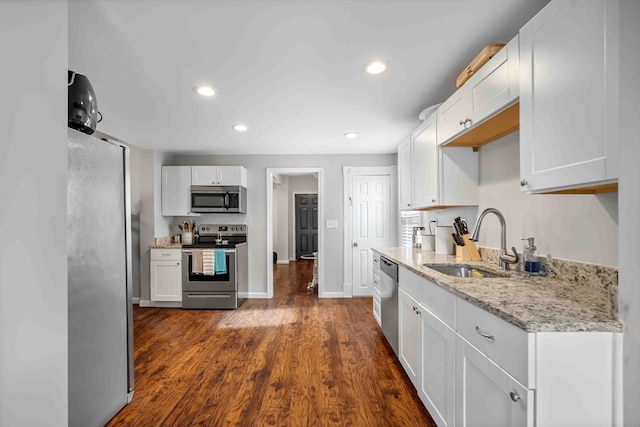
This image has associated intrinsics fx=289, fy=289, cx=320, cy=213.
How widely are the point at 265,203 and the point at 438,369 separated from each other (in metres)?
3.48

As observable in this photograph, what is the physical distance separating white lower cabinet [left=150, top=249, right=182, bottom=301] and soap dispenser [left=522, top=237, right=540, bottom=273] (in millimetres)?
3897

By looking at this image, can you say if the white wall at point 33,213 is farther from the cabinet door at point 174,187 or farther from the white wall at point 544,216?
the cabinet door at point 174,187

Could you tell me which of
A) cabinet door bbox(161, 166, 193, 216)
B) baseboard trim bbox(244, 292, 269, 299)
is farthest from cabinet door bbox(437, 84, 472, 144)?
cabinet door bbox(161, 166, 193, 216)

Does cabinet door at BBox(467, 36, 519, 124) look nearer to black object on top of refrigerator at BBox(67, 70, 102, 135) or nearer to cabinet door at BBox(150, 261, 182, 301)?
black object on top of refrigerator at BBox(67, 70, 102, 135)

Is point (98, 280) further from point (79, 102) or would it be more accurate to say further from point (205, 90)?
point (205, 90)

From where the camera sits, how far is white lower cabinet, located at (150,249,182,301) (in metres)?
3.99

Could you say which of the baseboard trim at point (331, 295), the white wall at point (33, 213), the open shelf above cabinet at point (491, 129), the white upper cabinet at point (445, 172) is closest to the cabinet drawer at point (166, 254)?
the baseboard trim at point (331, 295)

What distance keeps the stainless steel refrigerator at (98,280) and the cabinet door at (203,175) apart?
237cm

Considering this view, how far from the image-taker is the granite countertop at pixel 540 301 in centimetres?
89

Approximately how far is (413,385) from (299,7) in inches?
96.9

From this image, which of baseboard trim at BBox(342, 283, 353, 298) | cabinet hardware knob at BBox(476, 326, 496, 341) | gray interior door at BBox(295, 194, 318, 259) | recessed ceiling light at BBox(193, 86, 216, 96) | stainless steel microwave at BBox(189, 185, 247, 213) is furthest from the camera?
gray interior door at BBox(295, 194, 318, 259)

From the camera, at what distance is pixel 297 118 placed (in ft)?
9.69

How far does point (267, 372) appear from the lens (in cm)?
231

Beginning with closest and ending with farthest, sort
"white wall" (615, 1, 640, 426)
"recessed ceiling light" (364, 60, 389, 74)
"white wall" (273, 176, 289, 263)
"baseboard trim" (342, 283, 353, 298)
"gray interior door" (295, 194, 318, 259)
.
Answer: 1. "white wall" (615, 1, 640, 426)
2. "recessed ceiling light" (364, 60, 389, 74)
3. "baseboard trim" (342, 283, 353, 298)
4. "white wall" (273, 176, 289, 263)
5. "gray interior door" (295, 194, 318, 259)
